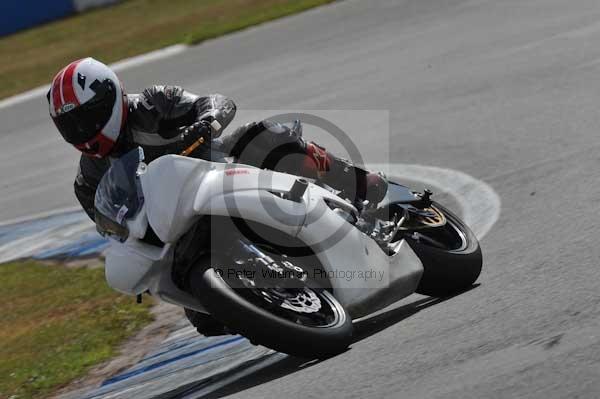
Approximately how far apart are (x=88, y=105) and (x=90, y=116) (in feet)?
0.17

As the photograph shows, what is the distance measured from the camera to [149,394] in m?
5.39

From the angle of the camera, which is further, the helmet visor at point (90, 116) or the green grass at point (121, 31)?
the green grass at point (121, 31)

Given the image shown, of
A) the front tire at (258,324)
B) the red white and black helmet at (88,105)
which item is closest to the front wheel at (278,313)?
the front tire at (258,324)

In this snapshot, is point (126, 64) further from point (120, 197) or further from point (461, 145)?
point (120, 197)

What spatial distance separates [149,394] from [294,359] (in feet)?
2.75

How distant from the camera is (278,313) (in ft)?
14.7

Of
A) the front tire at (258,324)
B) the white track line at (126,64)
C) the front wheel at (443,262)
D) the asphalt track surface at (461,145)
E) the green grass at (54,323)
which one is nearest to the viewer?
the asphalt track surface at (461,145)

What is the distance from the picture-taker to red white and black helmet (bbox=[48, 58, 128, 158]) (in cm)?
504

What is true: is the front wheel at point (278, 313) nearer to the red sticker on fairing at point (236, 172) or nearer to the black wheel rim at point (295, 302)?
the black wheel rim at point (295, 302)

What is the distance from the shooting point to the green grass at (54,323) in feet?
20.9

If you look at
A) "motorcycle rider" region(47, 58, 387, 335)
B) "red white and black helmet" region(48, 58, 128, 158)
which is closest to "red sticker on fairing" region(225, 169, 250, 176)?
"motorcycle rider" region(47, 58, 387, 335)

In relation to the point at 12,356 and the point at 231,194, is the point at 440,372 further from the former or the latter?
the point at 12,356

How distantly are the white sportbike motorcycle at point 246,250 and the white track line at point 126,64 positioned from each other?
1087 cm

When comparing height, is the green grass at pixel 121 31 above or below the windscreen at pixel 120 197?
below
